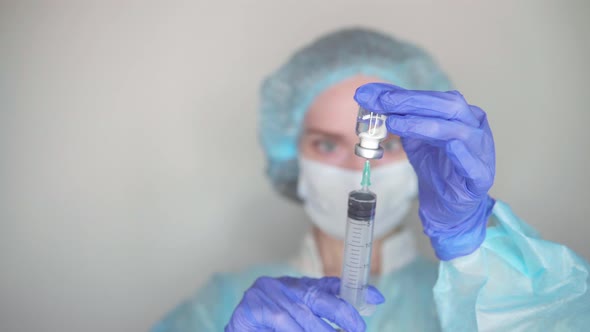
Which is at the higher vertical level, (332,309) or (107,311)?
(332,309)

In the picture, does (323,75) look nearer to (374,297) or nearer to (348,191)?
(348,191)

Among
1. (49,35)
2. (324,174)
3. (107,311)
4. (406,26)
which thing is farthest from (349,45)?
(107,311)

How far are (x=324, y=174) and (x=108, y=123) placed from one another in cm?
91

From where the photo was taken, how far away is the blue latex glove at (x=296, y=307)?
1119 mm

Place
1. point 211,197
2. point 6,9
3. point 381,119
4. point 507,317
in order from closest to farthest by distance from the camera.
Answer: point 381,119
point 507,317
point 6,9
point 211,197

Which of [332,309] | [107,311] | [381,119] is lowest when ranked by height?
[107,311]

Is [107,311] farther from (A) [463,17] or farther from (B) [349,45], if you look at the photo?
(A) [463,17]

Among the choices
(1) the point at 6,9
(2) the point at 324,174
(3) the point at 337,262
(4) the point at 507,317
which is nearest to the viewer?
(4) the point at 507,317

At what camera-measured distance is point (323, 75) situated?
1.63 m

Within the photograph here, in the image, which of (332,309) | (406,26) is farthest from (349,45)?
(332,309)

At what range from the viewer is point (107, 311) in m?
2.07

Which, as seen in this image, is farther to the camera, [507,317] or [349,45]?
[349,45]

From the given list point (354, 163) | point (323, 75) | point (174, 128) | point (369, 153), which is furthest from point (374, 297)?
point (174, 128)

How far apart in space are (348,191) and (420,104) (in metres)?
0.57
